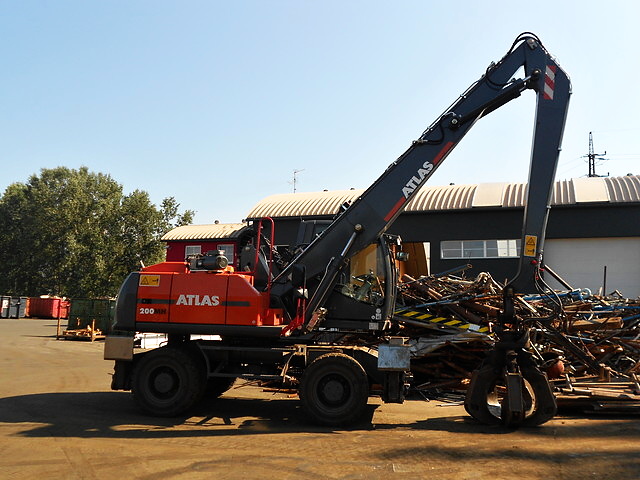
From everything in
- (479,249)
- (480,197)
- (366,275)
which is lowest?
(366,275)

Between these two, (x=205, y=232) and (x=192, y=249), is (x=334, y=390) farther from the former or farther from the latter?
(x=205, y=232)

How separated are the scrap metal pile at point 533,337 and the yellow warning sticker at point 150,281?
5292 mm

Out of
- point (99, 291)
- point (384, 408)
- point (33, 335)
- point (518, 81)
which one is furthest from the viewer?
point (99, 291)

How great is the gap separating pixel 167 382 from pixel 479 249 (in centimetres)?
1917

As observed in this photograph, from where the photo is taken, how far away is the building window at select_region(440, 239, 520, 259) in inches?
990

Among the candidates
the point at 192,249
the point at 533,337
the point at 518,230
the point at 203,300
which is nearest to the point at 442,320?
the point at 533,337

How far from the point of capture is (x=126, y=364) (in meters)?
9.42

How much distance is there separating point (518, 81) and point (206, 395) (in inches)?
312

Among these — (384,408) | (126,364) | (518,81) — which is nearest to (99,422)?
(126,364)

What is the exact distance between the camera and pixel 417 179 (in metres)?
9.54

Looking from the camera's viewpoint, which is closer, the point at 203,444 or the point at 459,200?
the point at 203,444

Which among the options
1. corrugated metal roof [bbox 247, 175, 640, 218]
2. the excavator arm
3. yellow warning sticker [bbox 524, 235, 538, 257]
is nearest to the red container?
corrugated metal roof [bbox 247, 175, 640, 218]

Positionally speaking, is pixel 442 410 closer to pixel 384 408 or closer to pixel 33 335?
pixel 384 408

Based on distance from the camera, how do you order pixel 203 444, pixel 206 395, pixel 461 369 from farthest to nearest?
pixel 461 369 → pixel 206 395 → pixel 203 444
